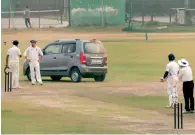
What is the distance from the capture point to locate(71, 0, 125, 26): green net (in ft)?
244

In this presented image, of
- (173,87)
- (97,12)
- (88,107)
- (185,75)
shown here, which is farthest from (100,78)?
(97,12)

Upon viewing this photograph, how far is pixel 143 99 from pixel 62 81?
826 cm

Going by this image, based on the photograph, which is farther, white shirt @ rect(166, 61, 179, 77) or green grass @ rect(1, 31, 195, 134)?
white shirt @ rect(166, 61, 179, 77)

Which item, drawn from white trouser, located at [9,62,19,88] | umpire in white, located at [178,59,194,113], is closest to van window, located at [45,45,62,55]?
white trouser, located at [9,62,19,88]

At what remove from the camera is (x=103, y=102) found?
25531 millimetres

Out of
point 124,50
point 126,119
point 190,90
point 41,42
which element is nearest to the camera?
point 126,119

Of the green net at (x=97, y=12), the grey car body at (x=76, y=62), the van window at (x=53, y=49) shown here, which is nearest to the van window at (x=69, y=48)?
the grey car body at (x=76, y=62)

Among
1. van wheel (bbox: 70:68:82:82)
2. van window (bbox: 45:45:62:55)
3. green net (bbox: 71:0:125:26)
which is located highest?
green net (bbox: 71:0:125:26)

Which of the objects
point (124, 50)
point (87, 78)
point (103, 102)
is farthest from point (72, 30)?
point (103, 102)

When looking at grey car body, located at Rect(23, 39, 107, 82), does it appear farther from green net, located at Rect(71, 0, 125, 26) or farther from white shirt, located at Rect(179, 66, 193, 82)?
green net, located at Rect(71, 0, 125, 26)

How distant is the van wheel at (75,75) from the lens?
3331 centimetres

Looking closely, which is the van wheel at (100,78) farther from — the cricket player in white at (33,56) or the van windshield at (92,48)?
the cricket player in white at (33,56)

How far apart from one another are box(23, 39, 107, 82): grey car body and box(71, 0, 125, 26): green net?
39.6 meters

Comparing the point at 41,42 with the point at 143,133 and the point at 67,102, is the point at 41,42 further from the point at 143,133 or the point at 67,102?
the point at 143,133
